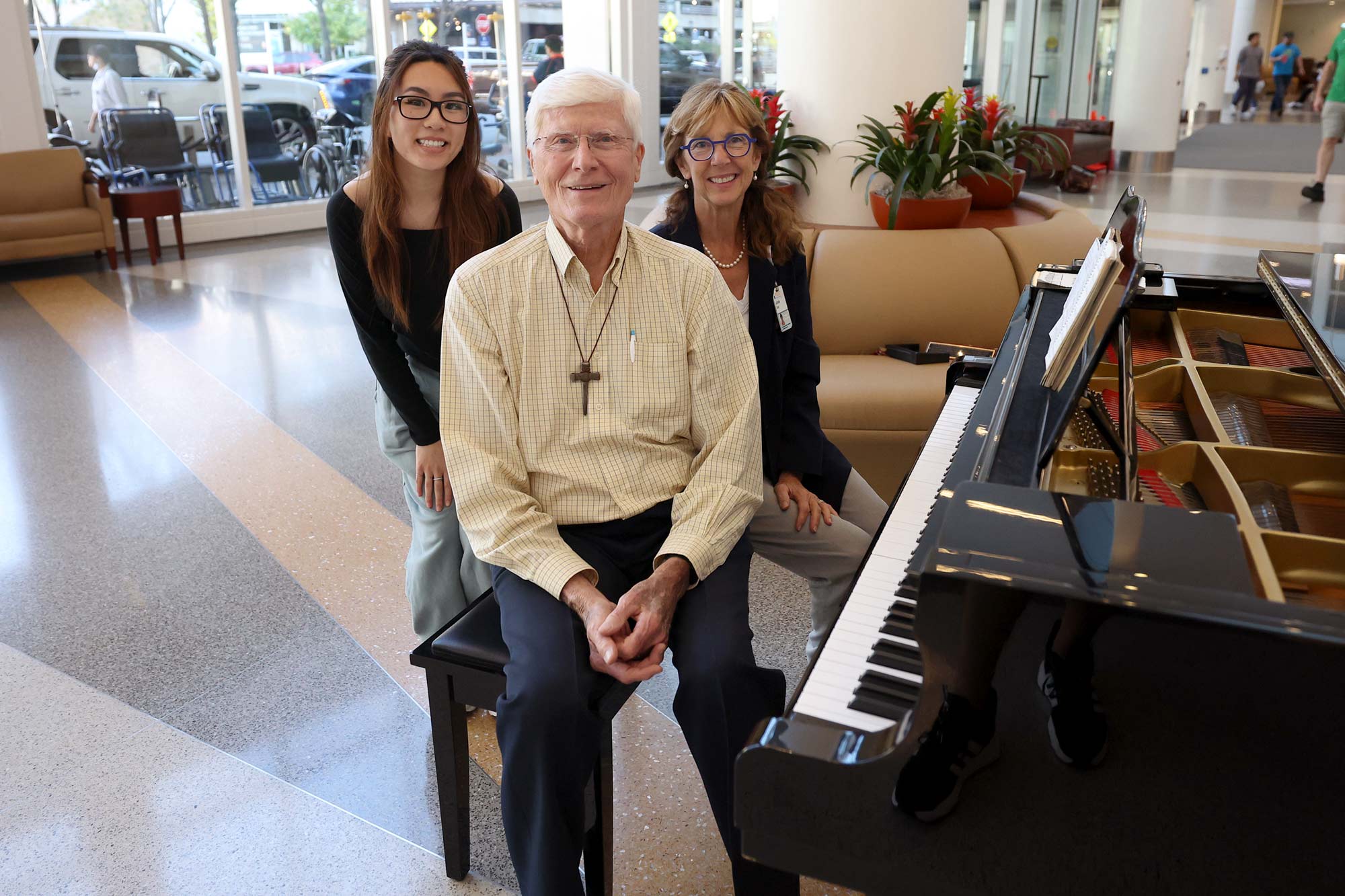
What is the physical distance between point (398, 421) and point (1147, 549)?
1.69 metres

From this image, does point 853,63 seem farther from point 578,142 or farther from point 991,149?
point 578,142

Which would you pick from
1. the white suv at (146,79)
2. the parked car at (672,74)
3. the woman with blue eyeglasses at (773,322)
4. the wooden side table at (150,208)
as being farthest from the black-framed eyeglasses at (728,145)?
the parked car at (672,74)

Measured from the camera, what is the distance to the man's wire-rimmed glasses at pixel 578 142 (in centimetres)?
178

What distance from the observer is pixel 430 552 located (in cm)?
235

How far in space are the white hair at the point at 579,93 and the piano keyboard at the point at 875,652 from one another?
33.5 inches

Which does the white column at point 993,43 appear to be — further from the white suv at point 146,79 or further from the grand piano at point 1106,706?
the grand piano at point 1106,706

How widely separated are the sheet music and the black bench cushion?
98cm

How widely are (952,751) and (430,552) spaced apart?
1548mm

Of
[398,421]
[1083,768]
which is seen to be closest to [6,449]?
[398,421]

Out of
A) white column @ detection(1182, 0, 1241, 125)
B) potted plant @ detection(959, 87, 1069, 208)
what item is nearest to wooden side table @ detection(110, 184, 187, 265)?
potted plant @ detection(959, 87, 1069, 208)

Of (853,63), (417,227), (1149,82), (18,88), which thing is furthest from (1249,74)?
(417,227)

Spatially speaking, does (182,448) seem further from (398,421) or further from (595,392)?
(595,392)

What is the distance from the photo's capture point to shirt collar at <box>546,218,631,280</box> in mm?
1799

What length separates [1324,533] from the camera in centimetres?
150
